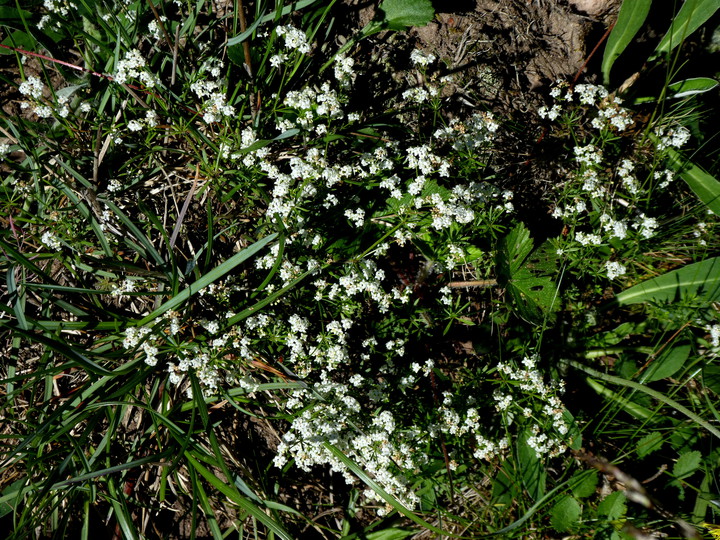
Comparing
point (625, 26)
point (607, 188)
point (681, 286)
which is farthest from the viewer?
point (625, 26)

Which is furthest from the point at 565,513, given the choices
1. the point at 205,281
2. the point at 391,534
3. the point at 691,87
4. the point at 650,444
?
the point at 691,87

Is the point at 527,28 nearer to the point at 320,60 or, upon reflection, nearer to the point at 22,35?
the point at 320,60

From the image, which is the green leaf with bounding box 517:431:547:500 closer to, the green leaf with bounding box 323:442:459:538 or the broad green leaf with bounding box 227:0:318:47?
the green leaf with bounding box 323:442:459:538

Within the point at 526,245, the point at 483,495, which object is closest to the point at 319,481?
the point at 483,495

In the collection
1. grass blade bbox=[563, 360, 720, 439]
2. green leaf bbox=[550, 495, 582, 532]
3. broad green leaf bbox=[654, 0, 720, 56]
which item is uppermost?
broad green leaf bbox=[654, 0, 720, 56]

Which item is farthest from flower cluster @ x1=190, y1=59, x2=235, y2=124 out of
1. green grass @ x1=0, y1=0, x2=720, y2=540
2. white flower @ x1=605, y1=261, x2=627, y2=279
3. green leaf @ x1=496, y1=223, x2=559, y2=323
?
white flower @ x1=605, y1=261, x2=627, y2=279

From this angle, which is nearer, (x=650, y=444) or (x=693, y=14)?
(x=650, y=444)

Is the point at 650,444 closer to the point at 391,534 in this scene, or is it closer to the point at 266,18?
the point at 391,534
